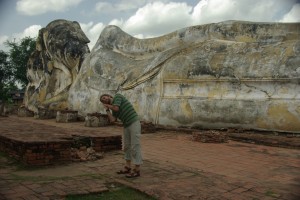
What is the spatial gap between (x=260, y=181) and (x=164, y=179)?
3.59 feet

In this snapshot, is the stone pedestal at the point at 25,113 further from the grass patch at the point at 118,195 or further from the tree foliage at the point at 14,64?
the grass patch at the point at 118,195

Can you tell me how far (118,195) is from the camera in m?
3.51

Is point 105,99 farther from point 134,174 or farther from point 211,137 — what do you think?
point 211,137

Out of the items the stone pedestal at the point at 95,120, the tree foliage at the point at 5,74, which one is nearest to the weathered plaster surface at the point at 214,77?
the stone pedestal at the point at 95,120

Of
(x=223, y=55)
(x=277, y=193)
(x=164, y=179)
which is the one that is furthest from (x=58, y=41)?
(x=277, y=193)

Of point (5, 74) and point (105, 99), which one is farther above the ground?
point (5, 74)

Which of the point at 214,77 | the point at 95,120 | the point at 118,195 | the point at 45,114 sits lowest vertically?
the point at 118,195

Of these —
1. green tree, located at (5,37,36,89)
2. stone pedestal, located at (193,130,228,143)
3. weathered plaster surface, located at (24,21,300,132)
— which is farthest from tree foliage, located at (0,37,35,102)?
stone pedestal, located at (193,130,228,143)

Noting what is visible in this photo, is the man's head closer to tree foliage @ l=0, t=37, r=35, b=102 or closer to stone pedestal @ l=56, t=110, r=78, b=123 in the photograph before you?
stone pedestal @ l=56, t=110, r=78, b=123

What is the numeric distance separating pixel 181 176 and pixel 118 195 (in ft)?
3.19

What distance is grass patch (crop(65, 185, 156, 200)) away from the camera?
337 centimetres

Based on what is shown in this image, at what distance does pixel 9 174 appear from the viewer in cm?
411

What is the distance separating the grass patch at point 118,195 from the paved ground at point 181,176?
0.07 m

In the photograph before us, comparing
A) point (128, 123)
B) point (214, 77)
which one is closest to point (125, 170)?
point (128, 123)
